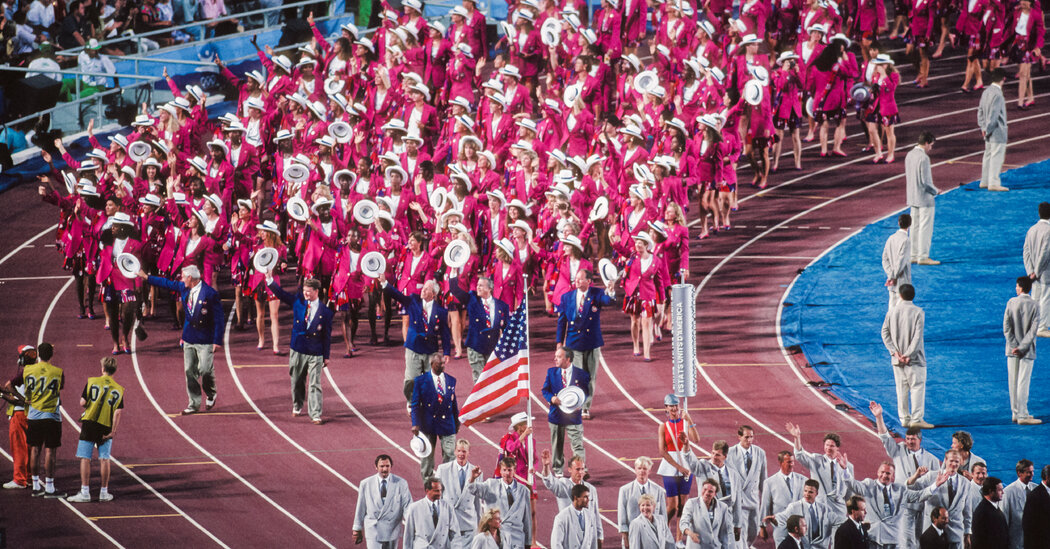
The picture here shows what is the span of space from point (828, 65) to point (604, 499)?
1134cm

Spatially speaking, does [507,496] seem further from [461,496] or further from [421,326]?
[421,326]

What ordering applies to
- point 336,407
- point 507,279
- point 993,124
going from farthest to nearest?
point 993,124, point 507,279, point 336,407

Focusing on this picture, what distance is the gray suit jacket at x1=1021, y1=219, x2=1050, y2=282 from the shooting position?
2088cm

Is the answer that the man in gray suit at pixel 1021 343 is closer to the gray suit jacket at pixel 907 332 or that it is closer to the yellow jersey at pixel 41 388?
the gray suit jacket at pixel 907 332

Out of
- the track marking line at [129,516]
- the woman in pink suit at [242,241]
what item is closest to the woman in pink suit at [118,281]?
the woman in pink suit at [242,241]

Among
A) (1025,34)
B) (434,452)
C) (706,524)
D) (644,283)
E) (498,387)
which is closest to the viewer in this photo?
(706,524)

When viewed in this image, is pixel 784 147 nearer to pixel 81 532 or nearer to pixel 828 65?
pixel 828 65

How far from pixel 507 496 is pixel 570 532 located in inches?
38.2

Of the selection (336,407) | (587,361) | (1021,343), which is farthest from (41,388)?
(1021,343)

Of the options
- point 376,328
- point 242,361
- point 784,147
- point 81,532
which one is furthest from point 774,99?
point 81,532

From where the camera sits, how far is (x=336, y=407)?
2081cm

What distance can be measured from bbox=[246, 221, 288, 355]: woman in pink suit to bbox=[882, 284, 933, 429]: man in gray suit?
25.0ft

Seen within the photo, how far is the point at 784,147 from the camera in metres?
29.8

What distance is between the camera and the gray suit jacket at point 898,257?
2148 centimetres
